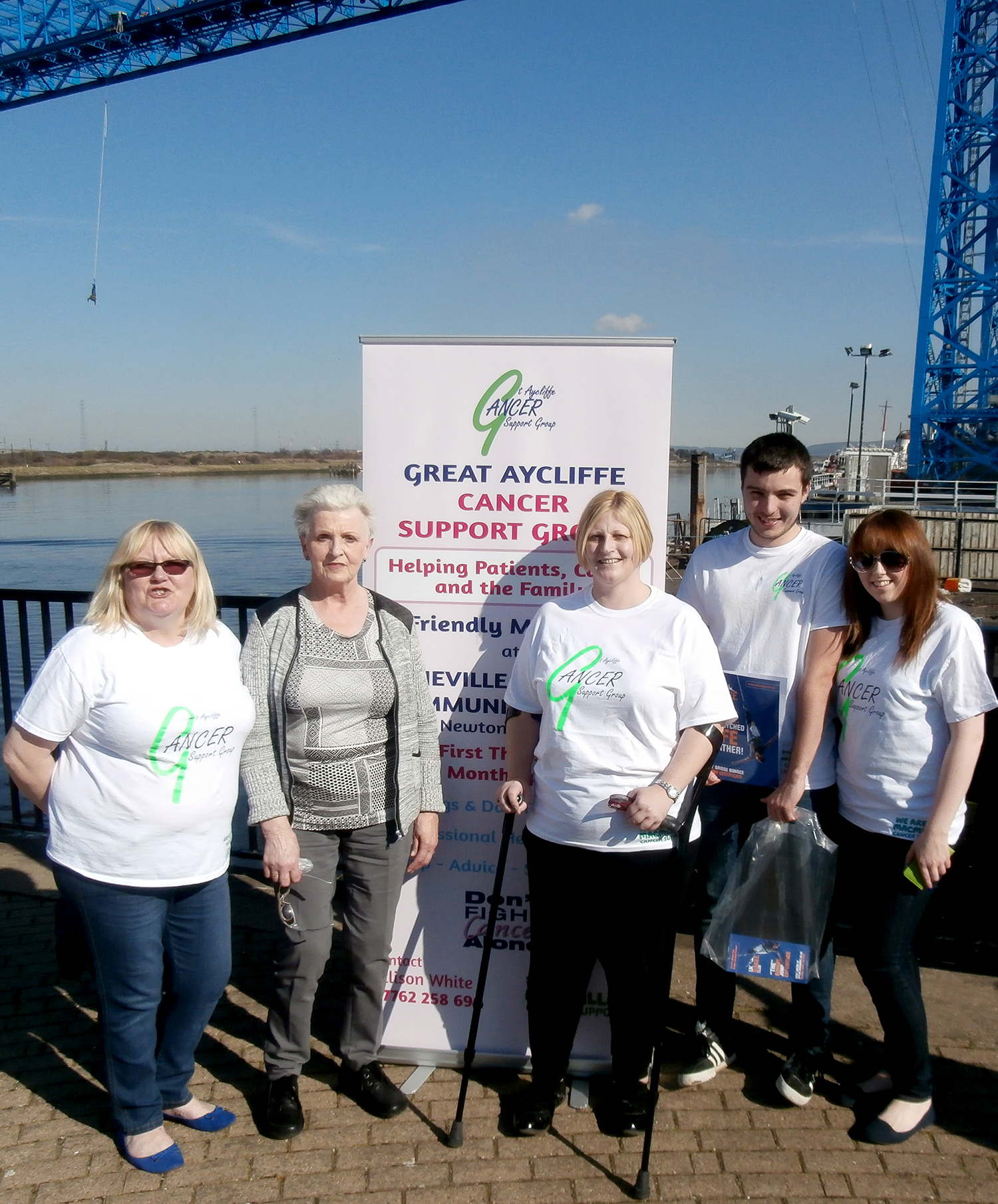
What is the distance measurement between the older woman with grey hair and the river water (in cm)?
34

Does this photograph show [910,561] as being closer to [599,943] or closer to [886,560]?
[886,560]

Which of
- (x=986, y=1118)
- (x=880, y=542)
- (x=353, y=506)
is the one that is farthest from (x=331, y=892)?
(x=986, y=1118)

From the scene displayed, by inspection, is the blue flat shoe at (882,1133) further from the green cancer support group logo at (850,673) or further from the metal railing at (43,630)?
the metal railing at (43,630)

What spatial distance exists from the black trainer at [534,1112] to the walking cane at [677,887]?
30 centimetres

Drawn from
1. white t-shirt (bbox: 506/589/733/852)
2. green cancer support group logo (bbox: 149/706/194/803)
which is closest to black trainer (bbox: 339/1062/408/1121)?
white t-shirt (bbox: 506/589/733/852)

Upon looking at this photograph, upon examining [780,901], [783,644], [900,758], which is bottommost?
[780,901]

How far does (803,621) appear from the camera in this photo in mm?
2695

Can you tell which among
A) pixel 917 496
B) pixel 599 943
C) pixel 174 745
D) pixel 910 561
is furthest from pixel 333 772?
pixel 917 496

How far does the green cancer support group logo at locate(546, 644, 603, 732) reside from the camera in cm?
253

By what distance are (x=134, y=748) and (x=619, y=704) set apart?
1.33 m

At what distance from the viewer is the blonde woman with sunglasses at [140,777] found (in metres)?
2.32

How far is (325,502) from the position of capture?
2625mm

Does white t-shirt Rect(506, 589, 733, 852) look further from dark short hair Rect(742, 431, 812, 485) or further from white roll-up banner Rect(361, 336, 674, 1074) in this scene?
dark short hair Rect(742, 431, 812, 485)

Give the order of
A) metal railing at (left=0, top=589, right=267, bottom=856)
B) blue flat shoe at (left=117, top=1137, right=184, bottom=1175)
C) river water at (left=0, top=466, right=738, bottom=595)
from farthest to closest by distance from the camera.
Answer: river water at (left=0, top=466, right=738, bottom=595)
metal railing at (left=0, top=589, right=267, bottom=856)
blue flat shoe at (left=117, top=1137, right=184, bottom=1175)
